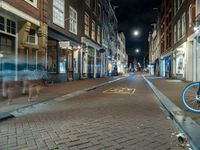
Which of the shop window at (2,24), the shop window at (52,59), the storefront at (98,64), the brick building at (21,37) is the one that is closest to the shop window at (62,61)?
the shop window at (52,59)

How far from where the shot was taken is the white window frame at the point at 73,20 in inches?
930

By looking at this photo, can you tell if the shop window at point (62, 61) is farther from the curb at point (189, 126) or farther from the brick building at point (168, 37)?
the brick building at point (168, 37)

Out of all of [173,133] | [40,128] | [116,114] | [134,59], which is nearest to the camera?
[173,133]

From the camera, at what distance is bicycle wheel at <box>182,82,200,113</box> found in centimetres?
696

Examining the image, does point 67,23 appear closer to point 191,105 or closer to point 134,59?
point 191,105

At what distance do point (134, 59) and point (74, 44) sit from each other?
12702 cm

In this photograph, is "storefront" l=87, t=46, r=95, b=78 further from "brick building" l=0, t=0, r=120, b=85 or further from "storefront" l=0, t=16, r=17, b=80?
"storefront" l=0, t=16, r=17, b=80

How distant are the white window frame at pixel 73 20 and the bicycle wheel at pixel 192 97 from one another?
1811 cm

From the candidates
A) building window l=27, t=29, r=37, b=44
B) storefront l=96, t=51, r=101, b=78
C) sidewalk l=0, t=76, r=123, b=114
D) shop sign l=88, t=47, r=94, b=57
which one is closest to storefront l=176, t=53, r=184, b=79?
shop sign l=88, t=47, r=94, b=57

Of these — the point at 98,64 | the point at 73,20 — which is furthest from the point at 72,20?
the point at 98,64

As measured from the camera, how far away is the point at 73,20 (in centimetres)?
2466

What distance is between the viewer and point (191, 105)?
7.29m

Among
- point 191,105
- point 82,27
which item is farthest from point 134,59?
point 191,105

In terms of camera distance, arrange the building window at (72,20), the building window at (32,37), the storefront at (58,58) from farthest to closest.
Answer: the building window at (72,20) → the storefront at (58,58) → the building window at (32,37)
